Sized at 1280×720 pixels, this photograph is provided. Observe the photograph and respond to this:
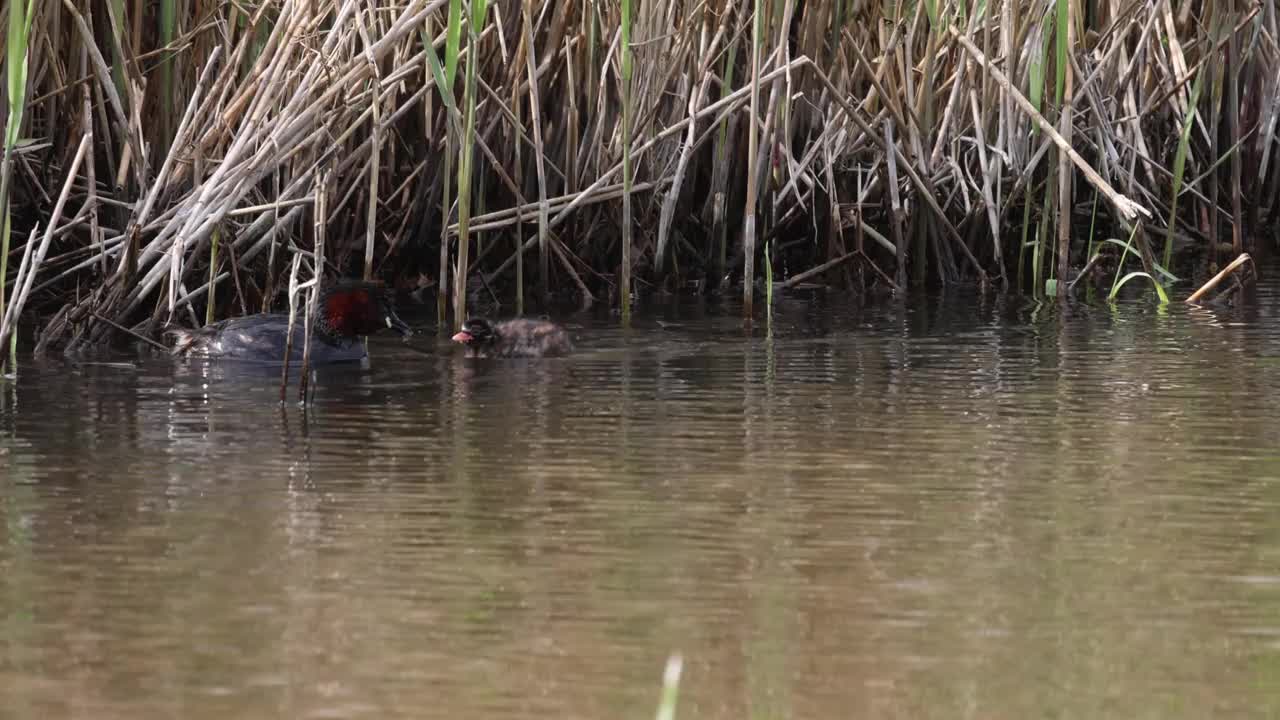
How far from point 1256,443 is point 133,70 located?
14.6 feet

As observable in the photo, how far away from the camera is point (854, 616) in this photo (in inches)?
132

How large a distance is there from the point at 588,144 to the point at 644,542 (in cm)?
529

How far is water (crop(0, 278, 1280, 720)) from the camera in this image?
9.68 ft

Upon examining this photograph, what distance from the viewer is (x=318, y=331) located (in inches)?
301

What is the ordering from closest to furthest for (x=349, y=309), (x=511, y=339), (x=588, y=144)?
(x=511, y=339) < (x=349, y=309) < (x=588, y=144)

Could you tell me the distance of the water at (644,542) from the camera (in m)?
2.95

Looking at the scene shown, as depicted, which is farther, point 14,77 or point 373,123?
point 373,123

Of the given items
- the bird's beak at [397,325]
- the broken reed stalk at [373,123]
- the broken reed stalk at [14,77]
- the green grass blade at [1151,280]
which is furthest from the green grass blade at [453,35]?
the green grass blade at [1151,280]

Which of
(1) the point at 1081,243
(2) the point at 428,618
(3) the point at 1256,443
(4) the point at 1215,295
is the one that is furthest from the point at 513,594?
(1) the point at 1081,243

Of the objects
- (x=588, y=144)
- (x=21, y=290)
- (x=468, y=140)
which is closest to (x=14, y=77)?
(x=21, y=290)

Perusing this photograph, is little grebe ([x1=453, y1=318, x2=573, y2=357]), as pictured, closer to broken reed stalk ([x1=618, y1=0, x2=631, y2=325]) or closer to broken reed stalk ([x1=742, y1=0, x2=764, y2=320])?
broken reed stalk ([x1=618, y1=0, x2=631, y2=325])

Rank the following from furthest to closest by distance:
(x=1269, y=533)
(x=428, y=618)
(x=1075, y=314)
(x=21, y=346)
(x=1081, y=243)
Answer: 1. (x=1081, y=243)
2. (x=1075, y=314)
3. (x=21, y=346)
4. (x=1269, y=533)
5. (x=428, y=618)

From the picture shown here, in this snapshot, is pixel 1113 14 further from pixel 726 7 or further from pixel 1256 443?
pixel 1256 443

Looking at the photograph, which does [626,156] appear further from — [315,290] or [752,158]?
[315,290]
